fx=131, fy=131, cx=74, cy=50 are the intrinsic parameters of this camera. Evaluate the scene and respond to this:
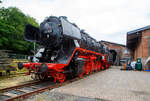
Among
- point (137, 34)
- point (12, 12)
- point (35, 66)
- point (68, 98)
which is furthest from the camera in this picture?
point (12, 12)

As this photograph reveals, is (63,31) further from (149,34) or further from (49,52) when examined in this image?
(149,34)

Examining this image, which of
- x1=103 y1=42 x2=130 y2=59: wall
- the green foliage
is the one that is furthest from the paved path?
x1=103 y1=42 x2=130 y2=59: wall

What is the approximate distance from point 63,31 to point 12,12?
35196 mm

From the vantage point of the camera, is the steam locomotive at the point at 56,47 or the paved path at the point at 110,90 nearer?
the paved path at the point at 110,90

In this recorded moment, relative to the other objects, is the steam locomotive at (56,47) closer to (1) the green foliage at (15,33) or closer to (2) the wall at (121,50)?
(1) the green foliage at (15,33)

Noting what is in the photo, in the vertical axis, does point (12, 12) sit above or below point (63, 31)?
above

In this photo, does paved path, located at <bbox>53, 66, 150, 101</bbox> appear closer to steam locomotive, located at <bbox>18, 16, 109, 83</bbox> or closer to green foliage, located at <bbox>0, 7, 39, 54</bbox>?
steam locomotive, located at <bbox>18, 16, 109, 83</bbox>

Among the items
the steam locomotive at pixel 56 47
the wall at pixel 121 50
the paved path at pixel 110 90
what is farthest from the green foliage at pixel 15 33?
the paved path at pixel 110 90

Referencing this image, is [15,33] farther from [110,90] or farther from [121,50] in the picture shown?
[110,90]

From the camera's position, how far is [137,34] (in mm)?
19938

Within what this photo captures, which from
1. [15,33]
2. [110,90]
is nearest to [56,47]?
[110,90]

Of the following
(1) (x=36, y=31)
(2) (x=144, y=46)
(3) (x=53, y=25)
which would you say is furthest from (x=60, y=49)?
(2) (x=144, y=46)

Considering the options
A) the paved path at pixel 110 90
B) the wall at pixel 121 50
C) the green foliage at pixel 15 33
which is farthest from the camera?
the wall at pixel 121 50

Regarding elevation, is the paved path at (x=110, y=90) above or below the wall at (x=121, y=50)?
below
